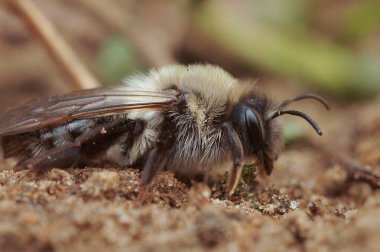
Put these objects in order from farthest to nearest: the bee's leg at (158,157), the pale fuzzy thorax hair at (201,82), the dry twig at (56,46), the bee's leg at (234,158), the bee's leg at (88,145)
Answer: the dry twig at (56,46) < the pale fuzzy thorax hair at (201,82) < the bee's leg at (88,145) < the bee's leg at (234,158) < the bee's leg at (158,157)

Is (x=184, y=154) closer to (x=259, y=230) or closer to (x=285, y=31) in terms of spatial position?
(x=259, y=230)

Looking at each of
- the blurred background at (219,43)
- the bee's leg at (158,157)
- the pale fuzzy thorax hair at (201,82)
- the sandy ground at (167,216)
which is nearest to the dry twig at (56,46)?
the blurred background at (219,43)

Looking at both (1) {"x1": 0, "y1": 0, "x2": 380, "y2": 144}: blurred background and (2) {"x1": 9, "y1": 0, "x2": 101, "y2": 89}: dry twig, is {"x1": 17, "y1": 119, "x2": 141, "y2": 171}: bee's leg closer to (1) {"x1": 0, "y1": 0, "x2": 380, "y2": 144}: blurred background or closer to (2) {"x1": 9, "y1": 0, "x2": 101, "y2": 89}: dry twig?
(2) {"x1": 9, "y1": 0, "x2": 101, "y2": 89}: dry twig

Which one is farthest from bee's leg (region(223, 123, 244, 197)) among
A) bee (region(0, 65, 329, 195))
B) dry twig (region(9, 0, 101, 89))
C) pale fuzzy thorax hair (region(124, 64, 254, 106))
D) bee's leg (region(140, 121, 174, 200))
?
dry twig (region(9, 0, 101, 89))

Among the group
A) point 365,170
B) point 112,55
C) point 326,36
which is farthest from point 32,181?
point 326,36

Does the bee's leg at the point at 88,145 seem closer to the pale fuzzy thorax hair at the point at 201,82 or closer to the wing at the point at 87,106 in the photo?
the wing at the point at 87,106

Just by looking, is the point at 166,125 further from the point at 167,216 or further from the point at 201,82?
the point at 167,216
